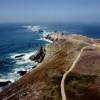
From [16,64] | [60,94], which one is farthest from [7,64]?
[60,94]

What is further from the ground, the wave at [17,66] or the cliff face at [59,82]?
the cliff face at [59,82]

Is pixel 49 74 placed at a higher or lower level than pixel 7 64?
higher

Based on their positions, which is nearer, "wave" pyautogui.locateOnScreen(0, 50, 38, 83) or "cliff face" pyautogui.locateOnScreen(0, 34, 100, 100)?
"cliff face" pyautogui.locateOnScreen(0, 34, 100, 100)

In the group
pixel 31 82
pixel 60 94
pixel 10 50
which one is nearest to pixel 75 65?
pixel 31 82

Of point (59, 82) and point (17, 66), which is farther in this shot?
point (17, 66)

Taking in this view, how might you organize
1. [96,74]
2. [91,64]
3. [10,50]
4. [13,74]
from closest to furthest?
[96,74] < [91,64] < [13,74] < [10,50]

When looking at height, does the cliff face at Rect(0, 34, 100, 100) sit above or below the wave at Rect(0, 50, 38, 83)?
above

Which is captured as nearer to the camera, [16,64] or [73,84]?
[73,84]

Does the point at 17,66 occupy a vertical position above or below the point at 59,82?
below

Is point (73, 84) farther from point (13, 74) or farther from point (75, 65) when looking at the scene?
point (13, 74)

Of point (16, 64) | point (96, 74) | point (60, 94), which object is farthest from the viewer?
point (16, 64)

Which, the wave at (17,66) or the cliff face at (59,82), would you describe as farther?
the wave at (17,66)
